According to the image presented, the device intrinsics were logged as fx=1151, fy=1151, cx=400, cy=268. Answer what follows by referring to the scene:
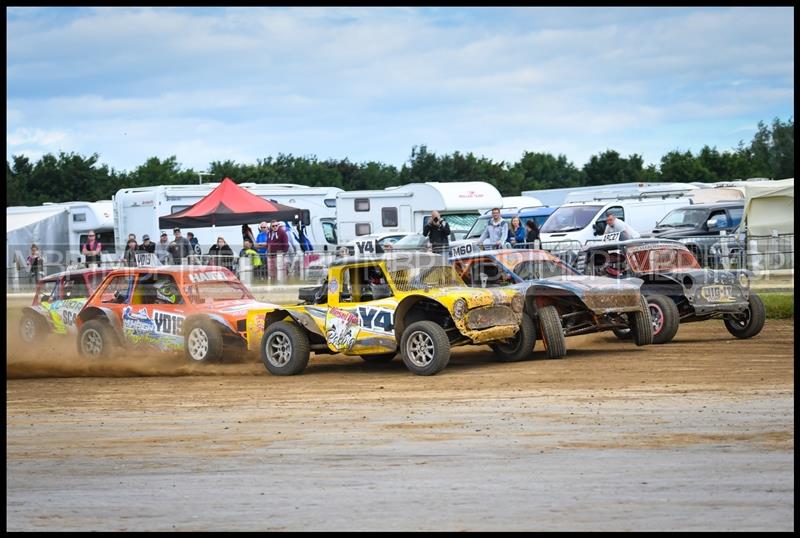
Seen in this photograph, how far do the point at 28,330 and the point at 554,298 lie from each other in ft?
26.2

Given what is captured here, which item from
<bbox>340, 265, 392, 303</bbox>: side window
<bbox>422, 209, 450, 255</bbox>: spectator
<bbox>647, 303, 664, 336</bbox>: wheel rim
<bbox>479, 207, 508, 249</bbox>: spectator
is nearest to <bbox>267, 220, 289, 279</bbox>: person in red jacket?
<bbox>422, 209, 450, 255</bbox>: spectator

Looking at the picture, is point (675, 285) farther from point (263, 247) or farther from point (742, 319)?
point (263, 247)

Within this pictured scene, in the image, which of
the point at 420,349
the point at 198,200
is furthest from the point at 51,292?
the point at 198,200

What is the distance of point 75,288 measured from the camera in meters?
17.1

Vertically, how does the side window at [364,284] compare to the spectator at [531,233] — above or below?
below

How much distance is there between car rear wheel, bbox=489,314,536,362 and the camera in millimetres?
14180

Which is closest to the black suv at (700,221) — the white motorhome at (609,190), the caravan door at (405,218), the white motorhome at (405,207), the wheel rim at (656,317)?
the white motorhome at (609,190)

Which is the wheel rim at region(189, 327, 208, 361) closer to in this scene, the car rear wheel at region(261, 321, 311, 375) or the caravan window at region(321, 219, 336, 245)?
the car rear wheel at region(261, 321, 311, 375)

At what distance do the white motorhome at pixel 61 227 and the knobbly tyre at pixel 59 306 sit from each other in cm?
1732

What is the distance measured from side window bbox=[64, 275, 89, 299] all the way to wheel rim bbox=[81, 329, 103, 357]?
3.61 ft

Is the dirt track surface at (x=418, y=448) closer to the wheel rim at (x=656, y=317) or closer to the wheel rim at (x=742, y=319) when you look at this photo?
the wheel rim at (x=656, y=317)

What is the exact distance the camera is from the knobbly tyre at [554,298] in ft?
46.8

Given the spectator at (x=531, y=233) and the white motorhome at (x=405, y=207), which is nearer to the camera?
the spectator at (x=531, y=233)

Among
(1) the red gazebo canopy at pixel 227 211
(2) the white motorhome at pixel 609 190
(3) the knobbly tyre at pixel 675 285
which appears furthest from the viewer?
(2) the white motorhome at pixel 609 190
